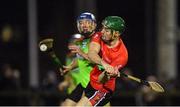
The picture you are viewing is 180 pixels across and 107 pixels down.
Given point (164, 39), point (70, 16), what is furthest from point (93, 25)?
point (70, 16)

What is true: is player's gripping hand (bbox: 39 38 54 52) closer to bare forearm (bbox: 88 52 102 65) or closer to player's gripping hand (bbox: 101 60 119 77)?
bare forearm (bbox: 88 52 102 65)

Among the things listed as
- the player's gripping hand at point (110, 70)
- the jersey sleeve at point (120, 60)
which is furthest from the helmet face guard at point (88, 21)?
the player's gripping hand at point (110, 70)

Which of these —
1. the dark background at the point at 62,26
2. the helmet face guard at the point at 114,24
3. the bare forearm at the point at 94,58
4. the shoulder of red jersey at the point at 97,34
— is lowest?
the dark background at the point at 62,26

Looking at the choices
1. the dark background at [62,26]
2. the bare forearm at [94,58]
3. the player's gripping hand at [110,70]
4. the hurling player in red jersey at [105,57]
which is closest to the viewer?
the player's gripping hand at [110,70]

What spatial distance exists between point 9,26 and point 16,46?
550mm

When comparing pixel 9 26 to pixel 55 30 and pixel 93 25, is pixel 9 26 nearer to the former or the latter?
pixel 55 30

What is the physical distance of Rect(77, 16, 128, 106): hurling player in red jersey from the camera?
1216 cm

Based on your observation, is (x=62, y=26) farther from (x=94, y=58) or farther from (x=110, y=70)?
(x=110, y=70)

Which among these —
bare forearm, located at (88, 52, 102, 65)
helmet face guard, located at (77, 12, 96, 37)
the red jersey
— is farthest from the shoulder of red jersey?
helmet face guard, located at (77, 12, 96, 37)

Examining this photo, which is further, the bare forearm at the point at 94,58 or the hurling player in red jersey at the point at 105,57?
the hurling player in red jersey at the point at 105,57

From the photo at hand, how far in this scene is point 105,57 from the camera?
1230 cm

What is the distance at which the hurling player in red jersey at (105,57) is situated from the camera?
12164 mm

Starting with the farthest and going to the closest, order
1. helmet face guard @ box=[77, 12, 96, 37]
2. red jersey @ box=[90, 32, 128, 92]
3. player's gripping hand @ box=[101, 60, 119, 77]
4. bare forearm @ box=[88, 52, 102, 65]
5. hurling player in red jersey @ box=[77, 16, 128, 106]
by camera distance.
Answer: helmet face guard @ box=[77, 12, 96, 37]
red jersey @ box=[90, 32, 128, 92]
hurling player in red jersey @ box=[77, 16, 128, 106]
bare forearm @ box=[88, 52, 102, 65]
player's gripping hand @ box=[101, 60, 119, 77]

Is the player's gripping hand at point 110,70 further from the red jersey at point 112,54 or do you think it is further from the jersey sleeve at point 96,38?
the jersey sleeve at point 96,38
